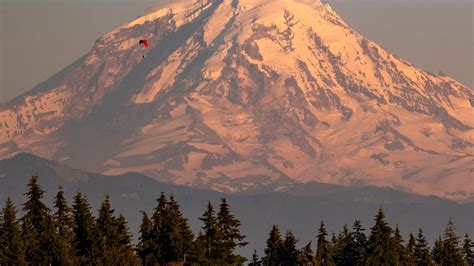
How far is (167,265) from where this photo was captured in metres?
138

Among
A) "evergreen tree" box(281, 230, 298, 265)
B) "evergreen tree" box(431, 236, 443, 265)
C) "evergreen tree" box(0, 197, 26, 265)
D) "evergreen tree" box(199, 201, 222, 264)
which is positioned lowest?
"evergreen tree" box(0, 197, 26, 265)

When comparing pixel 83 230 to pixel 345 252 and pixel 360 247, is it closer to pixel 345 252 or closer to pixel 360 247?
pixel 360 247

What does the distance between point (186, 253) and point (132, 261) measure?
25.3ft

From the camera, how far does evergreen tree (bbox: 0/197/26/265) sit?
414 ft

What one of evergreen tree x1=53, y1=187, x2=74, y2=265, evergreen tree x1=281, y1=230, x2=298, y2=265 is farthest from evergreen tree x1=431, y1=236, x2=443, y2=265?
evergreen tree x1=53, y1=187, x2=74, y2=265

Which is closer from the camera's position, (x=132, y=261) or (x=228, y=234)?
(x=132, y=261)

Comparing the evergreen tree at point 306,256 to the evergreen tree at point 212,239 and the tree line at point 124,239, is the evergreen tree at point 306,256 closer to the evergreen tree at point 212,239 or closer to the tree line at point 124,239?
the tree line at point 124,239

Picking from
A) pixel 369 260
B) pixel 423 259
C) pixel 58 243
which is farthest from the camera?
pixel 423 259

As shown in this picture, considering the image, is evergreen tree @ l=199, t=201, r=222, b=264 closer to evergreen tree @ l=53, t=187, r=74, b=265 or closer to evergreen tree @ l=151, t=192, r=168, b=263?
evergreen tree @ l=151, t=192, r=168, b=263

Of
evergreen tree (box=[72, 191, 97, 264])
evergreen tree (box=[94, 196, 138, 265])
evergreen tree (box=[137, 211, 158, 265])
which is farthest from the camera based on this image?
evergreen tree (box=[137, 211, 158, 265])

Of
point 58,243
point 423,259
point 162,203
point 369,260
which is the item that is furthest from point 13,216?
point 423,259

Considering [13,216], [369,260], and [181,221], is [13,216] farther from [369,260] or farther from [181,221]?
[369,260]

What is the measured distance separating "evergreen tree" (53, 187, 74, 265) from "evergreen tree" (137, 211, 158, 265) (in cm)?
642

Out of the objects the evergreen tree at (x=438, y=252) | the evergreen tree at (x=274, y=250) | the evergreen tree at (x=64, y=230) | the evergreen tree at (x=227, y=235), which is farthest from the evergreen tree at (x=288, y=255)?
the evergreen tree at (x=64, y=230)
